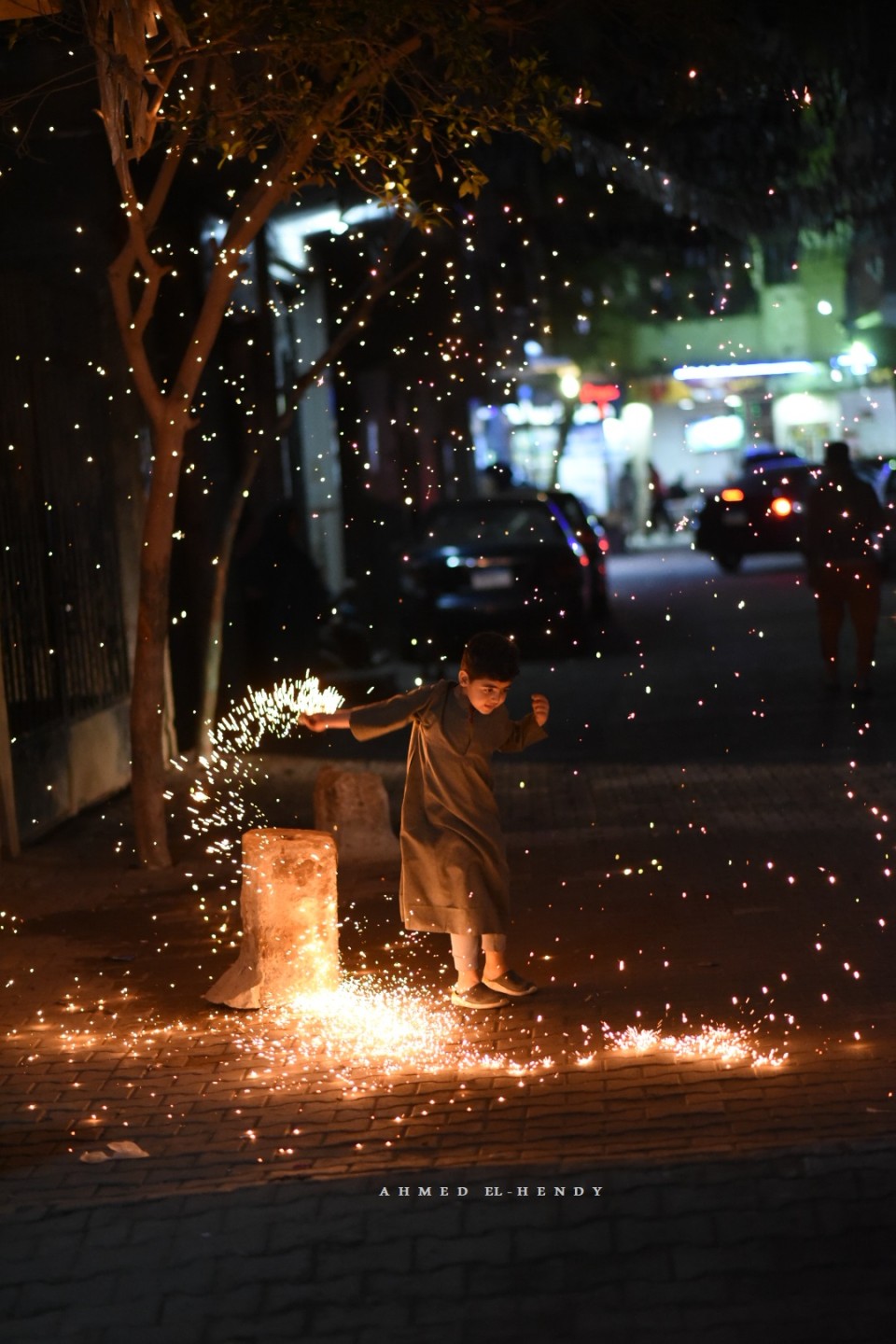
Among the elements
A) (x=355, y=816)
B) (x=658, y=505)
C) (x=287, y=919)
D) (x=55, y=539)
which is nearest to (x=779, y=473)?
(x=658, y=505)

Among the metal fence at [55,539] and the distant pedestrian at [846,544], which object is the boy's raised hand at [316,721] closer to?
the metal fence at [55,539]

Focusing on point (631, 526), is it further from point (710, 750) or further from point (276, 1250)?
point (276, 1250)

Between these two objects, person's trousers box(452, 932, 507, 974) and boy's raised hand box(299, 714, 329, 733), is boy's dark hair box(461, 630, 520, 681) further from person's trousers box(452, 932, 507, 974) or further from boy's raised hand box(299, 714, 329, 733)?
person's trousers box(452, 932, 507, 974)

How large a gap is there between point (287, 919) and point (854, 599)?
829 centimetres

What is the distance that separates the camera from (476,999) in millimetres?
6488

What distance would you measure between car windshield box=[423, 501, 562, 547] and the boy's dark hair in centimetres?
1221

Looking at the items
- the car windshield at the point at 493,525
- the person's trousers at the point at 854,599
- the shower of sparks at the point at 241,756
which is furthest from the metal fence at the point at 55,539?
the car windshield at the point at 493,525

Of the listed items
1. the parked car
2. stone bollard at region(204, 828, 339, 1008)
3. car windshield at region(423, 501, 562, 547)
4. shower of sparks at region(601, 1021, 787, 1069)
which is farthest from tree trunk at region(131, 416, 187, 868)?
car windshield at region(423, 501, 562, 547)

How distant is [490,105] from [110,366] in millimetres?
4140

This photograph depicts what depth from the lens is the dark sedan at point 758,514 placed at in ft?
95.6

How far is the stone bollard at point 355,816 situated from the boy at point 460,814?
2848mm

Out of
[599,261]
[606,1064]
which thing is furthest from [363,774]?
[599,261]

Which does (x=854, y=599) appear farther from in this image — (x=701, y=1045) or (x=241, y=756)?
(x=701, y=1045)

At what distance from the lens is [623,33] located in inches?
516
